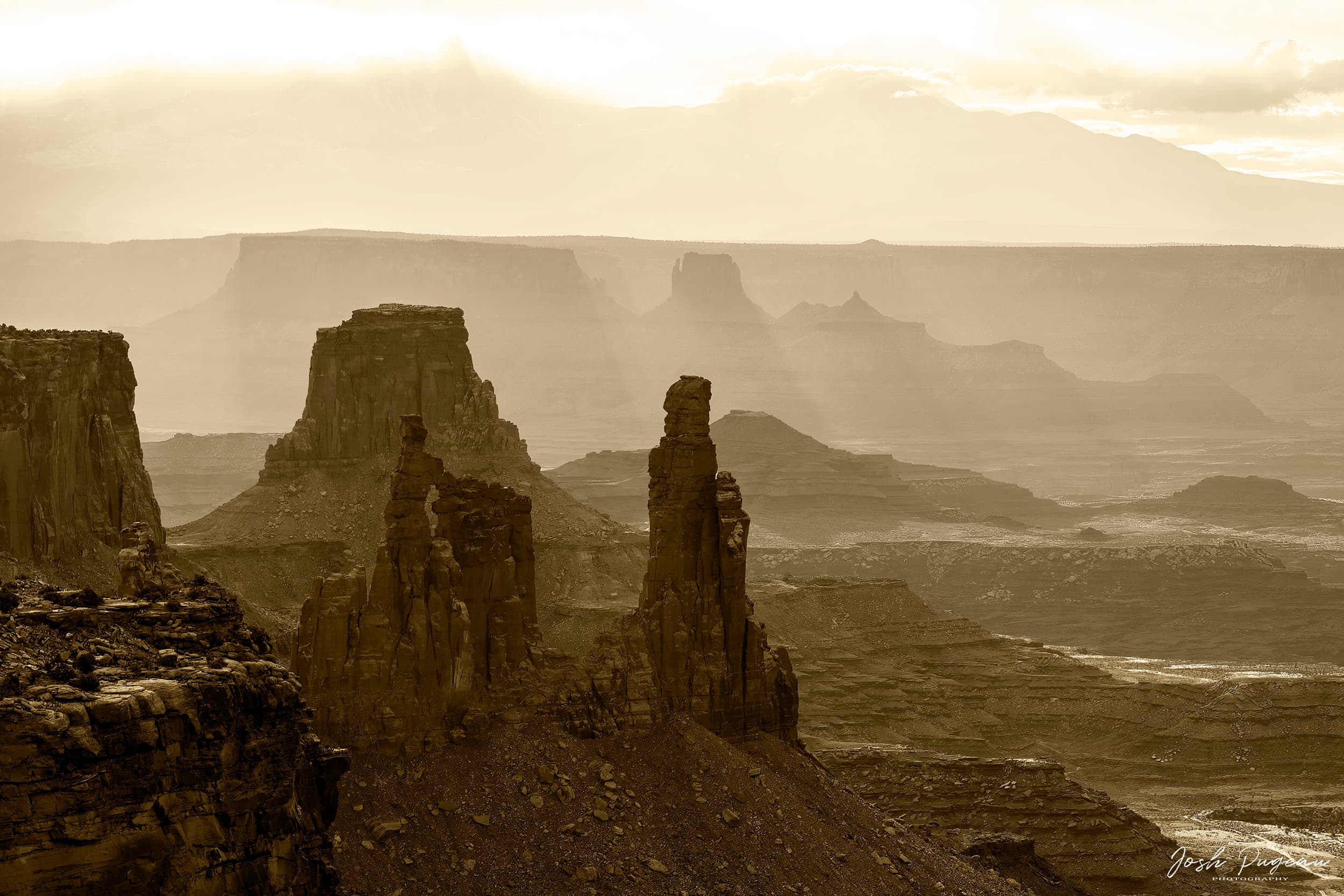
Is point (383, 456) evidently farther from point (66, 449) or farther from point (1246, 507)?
point (1246, 507)

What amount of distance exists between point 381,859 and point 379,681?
18.4 feet

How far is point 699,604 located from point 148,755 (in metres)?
28.7

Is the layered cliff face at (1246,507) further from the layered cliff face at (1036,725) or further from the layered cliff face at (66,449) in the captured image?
the layered cliff face at (66,449)

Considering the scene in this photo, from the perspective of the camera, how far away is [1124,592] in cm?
13350

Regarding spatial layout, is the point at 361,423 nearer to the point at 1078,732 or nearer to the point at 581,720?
the point at 1078,732

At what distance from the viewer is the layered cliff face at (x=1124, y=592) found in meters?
120

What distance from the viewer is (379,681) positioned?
4400cm

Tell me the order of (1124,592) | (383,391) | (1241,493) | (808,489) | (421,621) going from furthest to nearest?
(1241,493), (808,489), (1124,592), (383,391), (421,621)

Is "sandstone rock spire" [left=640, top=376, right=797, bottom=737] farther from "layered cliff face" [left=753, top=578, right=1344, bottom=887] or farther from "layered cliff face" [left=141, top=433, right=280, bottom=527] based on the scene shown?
"layered cliff face" [left=141, top=433, right=280, bottom=527]

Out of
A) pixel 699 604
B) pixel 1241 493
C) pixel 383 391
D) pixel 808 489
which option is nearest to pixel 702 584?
pixel 699 604

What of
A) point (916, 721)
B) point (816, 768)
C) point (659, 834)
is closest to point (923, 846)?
point (816, 768)

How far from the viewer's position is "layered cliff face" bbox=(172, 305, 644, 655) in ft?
279

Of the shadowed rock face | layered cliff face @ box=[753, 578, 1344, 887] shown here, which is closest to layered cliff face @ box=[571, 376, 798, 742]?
layered cliff face @ box=[753, 578, 1344, 887]

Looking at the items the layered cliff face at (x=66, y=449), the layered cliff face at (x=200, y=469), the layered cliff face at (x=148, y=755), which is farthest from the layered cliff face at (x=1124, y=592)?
the layered cliff face at (x=148, y=755)
